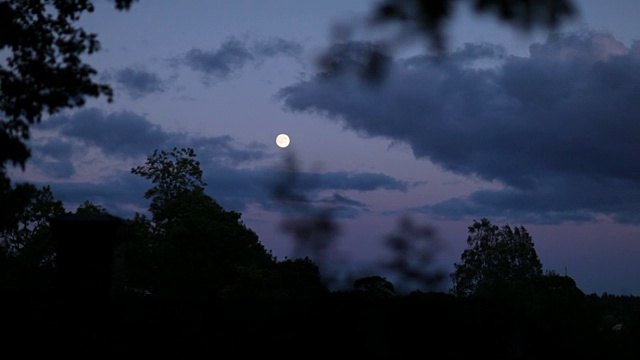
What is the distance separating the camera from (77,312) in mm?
8688

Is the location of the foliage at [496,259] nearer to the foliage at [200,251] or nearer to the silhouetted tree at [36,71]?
the foliage at [200,251]

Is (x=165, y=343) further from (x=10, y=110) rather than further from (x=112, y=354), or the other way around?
(x=10, y=110)

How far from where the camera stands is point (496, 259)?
3969cm

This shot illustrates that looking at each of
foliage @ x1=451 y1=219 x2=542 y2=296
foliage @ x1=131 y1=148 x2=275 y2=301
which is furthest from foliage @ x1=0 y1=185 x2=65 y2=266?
foliage @ x1=451 y1=219 x2=542 y2=296

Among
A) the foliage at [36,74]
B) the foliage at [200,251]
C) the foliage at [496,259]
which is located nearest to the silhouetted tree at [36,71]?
the foliage at [36,74]

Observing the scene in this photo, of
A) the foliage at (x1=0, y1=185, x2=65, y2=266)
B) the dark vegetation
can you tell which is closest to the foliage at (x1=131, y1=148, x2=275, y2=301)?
the foliage at (x1=0, y1=185, x2=65, y2=266)

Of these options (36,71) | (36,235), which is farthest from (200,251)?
(36,71)

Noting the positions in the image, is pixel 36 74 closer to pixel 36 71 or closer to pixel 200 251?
pixel 36 71

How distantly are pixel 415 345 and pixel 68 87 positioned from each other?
5.66 m

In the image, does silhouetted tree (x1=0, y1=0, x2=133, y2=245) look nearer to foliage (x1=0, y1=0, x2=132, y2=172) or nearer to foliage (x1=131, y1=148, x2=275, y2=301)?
foliage (x1=0, y1=0, x2=132, y2=172)

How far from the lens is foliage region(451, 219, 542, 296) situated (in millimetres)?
39438

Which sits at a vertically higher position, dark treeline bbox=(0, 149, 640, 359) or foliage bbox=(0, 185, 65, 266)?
foliage bbox=(0, 185, 65, 266)

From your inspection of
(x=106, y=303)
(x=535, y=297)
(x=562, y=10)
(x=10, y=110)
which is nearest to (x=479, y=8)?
(x=562, y=10)

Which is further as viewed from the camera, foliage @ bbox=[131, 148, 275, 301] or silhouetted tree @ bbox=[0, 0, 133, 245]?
foliage @ bbox=[131, 148, 275, 301]
